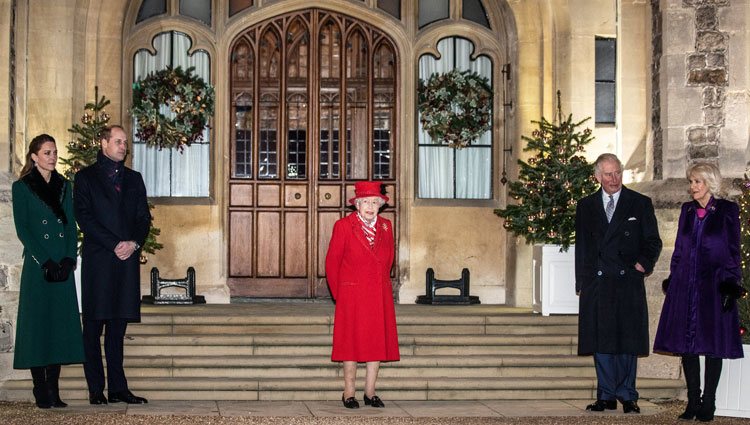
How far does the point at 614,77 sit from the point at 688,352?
5039 millimetres

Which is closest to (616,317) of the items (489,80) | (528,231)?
(528,231)

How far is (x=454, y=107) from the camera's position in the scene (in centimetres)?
1332

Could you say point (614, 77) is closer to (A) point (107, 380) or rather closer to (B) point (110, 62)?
(B) point (110, 62)

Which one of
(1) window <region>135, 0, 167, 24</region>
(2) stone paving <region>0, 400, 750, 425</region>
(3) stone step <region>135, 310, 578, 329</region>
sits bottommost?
(2) stone paving <region>0, 400, 750, 425</region>

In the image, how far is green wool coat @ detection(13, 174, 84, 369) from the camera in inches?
330

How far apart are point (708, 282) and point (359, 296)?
238 cm

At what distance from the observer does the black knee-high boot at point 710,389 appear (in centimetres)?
827

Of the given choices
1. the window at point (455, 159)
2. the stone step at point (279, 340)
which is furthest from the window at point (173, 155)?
the stone step at point (279, 340)

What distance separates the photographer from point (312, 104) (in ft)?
43.8

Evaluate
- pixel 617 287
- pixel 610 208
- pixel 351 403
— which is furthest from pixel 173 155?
pixel 617 287

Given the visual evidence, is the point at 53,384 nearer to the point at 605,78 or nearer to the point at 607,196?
the point at 607,196

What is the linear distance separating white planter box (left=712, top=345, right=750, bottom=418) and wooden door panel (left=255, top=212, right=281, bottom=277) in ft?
19.3

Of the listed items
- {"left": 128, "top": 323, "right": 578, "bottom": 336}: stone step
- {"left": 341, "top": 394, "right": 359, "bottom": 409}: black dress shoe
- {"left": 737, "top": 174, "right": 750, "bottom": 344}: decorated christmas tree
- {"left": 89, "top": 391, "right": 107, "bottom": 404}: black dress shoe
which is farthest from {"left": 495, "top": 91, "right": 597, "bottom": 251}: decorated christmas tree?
{"left": 89, "top": 391, "right": 107, "bottom": 404}: black dress shoe

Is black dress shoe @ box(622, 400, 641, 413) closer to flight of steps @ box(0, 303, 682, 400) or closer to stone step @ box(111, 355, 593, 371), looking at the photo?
flight of steps @ box(0, 303, 682, 400)
